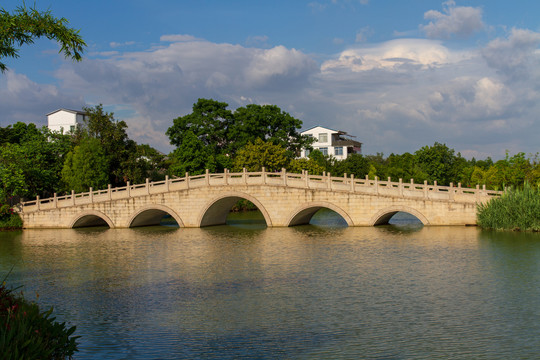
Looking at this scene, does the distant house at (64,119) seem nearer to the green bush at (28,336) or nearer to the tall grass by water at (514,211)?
the tall grass by water at (514,211)

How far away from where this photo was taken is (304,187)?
106 feet

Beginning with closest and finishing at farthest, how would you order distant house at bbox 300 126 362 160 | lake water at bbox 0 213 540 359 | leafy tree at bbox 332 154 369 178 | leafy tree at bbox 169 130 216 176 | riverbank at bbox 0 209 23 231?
lake water at bbox 0 213 540 359 < riverbank at bbox 0 209 23 231 < leafy tree at bbox 169 130 216 176 < leafy tree at bbox 332 154 369 178 < distant house at bbox 300 126 362 160

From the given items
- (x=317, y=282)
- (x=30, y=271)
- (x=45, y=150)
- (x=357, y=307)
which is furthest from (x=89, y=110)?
(x=357, y=307)

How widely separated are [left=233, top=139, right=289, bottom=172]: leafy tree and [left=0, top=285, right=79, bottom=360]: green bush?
3622cm

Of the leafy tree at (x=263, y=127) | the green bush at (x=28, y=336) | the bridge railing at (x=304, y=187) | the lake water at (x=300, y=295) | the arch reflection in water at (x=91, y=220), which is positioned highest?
the leafy tree at (x=263, y=127)

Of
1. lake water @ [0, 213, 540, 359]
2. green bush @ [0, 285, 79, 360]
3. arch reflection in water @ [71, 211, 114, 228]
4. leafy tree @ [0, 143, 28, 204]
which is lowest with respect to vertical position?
lake water @ [0, 213, 540, 359]

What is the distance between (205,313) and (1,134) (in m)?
45.1

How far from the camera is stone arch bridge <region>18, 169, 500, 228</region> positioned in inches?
1171

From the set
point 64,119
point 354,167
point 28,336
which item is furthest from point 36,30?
point 64,119

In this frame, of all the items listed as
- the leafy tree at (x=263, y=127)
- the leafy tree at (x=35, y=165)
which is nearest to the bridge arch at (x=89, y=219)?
the leafy tree at (x=35, y=165)

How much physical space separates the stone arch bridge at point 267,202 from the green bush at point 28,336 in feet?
76.5

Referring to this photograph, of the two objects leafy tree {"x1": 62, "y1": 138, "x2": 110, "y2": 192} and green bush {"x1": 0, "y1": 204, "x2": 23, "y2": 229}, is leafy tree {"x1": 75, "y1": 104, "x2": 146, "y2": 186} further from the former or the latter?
green bush {"x1": 0, "y1": 204, "x2": 23, "y2": 229}

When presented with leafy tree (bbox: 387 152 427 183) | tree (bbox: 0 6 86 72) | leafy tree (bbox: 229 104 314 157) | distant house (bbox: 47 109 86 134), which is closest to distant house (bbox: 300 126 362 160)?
leafy tree (bbox: 387 152 427 183)

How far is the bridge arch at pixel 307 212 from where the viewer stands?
31.6 meters
